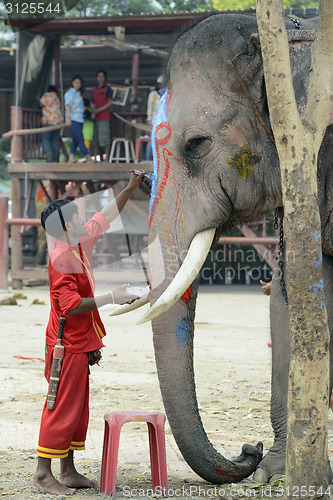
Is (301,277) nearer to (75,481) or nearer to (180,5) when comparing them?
(75,481)

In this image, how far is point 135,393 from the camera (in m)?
6.59

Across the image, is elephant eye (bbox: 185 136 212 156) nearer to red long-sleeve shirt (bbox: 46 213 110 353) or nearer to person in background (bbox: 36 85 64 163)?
red long-sleeve shirt (bbox: 46 213 110 353)

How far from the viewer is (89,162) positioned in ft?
48.0

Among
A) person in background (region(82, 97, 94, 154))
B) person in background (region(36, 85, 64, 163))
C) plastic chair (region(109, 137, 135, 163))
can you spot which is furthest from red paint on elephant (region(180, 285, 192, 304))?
plastic chair (region(109, 137, 135, 163))

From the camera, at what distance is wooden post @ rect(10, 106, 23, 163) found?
14752 mm

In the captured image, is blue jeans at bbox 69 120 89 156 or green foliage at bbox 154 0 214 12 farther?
green foliage at bbox 154 0 214 12

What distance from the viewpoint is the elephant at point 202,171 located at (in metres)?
3.70

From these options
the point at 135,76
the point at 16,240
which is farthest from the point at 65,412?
the point at 135,76

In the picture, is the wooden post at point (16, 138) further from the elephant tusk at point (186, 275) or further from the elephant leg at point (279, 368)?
the elephant tusk at point (186, 275)

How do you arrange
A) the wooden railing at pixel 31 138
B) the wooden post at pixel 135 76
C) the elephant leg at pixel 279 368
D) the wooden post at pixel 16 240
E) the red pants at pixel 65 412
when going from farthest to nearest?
the wooden post at pixel 135 76, the wooden railing at pixel 31 138, the wooden post at pixel 16 240, the elephant leg at pixel 279 368, the red pants at pixel 65 412

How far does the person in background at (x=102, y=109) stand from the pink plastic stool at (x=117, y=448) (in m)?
11.6

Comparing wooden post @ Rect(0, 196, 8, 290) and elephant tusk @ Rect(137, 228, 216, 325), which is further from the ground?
elephant tusk @ Rect(137, 228, 216, 325)

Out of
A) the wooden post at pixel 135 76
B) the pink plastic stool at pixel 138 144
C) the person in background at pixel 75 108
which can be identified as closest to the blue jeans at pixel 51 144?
the person in background at pixel 75 108

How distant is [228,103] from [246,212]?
0.52 m
